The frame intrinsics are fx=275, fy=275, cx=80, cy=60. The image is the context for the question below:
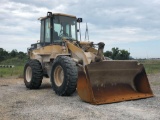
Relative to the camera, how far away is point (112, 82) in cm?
830

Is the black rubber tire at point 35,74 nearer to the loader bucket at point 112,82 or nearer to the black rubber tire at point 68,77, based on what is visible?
the black rubber tire at point 68,77

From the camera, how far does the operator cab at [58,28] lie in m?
10.6

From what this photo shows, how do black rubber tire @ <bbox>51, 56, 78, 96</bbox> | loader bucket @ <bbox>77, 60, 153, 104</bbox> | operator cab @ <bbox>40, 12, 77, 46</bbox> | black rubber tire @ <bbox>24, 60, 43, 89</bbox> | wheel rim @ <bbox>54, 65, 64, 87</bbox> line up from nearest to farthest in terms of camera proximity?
loader bucket @ <bbox>77, 60, 153, 104</bbox> < black rubber tire @ <bbox>51, 56, 78, 96</bbox> < wheel rim @ <bbox>54, 65, 64, 87</bbox> < operator cab @ <bbox>40, 12, 77, 46</bbox> < black rubber tire @ <bbox>24, 60, 43, 89</bbox>

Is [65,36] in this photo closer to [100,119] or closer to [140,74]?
[140,74]

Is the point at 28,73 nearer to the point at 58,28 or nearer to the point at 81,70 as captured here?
the point at 58,28

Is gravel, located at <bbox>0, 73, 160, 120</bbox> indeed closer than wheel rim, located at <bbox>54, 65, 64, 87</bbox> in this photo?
Yes

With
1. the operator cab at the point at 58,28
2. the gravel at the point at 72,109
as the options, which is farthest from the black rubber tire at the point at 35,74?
the gravel at the point at 72,109

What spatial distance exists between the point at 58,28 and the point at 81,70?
3.63 m

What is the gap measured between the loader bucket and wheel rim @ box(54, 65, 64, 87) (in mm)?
1564

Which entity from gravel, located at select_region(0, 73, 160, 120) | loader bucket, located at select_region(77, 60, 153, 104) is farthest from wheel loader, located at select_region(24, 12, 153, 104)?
gravel, located at select_region(0, 73, 160, 120)

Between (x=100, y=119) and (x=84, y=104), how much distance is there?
166 cm

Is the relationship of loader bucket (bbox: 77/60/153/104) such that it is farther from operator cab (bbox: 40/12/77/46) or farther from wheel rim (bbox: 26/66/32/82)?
wheel rim (bbox: 26/66/32/82)

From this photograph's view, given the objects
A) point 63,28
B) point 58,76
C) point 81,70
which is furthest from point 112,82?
point 63,28

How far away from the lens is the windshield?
10.6 meters
